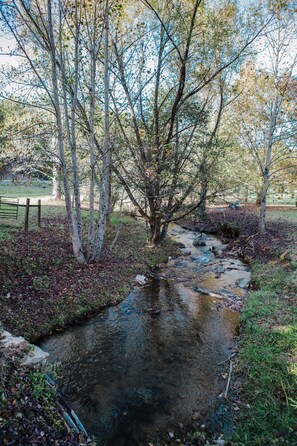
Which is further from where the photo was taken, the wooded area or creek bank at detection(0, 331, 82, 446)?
the wooded area

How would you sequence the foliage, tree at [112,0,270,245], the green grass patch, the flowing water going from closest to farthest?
the foliage, the green grass patch, the flowing water, tree at [112,0,270,245]

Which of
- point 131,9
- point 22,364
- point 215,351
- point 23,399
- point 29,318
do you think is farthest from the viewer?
point 131,9

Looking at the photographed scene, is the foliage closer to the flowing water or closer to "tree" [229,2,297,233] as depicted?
the flowing water

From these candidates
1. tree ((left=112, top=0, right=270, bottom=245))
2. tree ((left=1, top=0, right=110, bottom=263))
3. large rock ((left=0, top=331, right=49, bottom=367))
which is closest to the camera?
large rock ((left=0, top=331, right=49, bottom=367))

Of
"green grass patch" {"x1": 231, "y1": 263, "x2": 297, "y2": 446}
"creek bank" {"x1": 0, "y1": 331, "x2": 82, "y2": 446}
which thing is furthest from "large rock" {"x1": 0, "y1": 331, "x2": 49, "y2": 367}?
"green grass patch" {"x1": 231, "y1": 263, "x2": 297, "y2": 446}

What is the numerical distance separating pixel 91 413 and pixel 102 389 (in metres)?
0.52

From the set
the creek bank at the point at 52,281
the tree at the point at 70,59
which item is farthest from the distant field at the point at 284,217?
the tree at the point at 70,59

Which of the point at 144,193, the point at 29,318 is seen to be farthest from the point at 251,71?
the point at 29,318

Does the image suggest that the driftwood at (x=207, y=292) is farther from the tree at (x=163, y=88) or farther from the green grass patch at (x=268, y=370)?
the tree at (x=163, y=88)

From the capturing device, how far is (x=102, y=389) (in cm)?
473

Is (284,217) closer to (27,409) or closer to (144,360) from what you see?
(144,360)

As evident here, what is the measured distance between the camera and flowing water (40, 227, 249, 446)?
4.20 m

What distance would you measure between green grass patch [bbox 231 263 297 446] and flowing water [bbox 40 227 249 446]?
0.53 m

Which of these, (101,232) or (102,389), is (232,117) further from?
(102,389)
